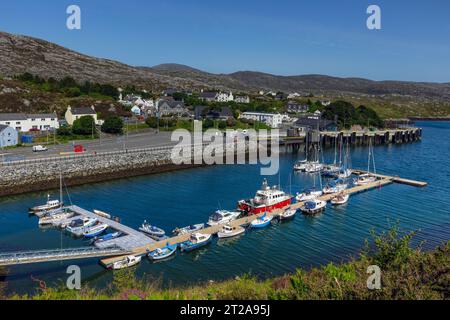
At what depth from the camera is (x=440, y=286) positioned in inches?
343

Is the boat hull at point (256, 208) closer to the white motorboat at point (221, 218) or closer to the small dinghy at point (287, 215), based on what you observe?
the small dinghy at point (287, 215)

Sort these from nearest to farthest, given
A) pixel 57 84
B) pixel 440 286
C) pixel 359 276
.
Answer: pixel 440 286, pixel 359 276, pixel 57 84

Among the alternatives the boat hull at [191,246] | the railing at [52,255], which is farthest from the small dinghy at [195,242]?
the railing at [52,255]

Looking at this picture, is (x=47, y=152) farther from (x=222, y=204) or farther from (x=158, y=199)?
(x=222, y=204)

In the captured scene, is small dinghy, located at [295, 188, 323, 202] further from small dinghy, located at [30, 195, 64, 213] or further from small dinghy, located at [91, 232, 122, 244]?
small dinghy, located at [30, 195, 64, 213]

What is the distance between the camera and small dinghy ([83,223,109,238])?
911 inches

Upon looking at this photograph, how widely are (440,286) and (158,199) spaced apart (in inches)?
965

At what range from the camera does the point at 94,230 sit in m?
23.4

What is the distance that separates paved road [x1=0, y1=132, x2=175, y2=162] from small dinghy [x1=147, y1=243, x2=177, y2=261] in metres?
21.6

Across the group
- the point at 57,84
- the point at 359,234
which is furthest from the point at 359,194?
the point at 57,84

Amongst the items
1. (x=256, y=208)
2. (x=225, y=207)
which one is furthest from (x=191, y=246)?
(x=225, y=207)

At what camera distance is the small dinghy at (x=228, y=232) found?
23.4 metres

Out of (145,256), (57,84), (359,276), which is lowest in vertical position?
(145,256)

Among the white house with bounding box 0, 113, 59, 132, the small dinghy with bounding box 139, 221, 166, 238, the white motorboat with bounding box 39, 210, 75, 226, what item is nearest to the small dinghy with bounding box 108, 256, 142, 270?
the small dinghy with bounding box 139, 221, 166, 238
